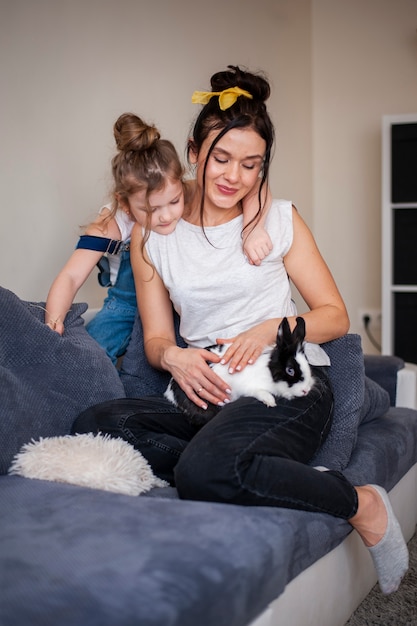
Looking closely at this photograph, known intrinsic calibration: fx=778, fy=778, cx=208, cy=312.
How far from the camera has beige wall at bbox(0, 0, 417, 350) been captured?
8.36ft

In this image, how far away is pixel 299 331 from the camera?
173 centimetres

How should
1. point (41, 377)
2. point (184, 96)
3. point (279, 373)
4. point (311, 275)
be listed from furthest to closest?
point (184, 96)
point (311, 275)
point (41, 377)
point (279, 373)

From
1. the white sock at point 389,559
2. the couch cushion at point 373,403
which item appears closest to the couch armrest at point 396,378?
the couch cushion at point 373,403

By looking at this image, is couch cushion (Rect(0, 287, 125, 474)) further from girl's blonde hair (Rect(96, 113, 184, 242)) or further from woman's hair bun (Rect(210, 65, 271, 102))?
woman's hair bun (Rect(210, 65, 271, 102))

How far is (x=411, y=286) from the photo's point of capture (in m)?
4.18

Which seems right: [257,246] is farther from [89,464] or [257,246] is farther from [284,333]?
[89,464]

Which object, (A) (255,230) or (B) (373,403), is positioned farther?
(B) (373,403)

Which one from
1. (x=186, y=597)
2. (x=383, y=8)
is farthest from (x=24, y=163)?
(x=383, y=8)

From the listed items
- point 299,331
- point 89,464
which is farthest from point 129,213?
point 89,464

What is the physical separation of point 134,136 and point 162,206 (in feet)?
0.71

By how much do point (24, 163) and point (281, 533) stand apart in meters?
1.65

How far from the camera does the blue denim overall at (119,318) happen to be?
2299 millimetres

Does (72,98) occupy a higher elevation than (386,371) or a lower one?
higher

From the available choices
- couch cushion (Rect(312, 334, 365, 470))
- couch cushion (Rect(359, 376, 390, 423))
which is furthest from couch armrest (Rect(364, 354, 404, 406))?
couch cushion (Rect(312, 334, 365, 470))
